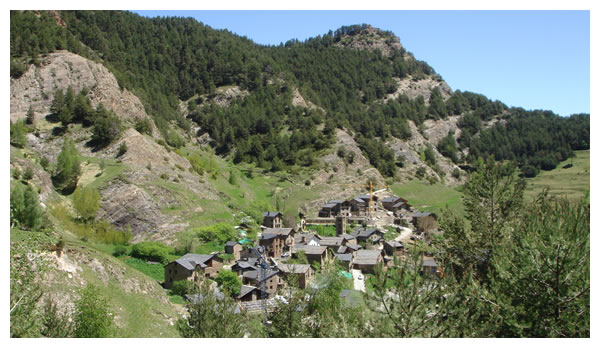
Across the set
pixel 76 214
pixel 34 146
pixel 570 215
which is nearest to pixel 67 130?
pixel 34 146

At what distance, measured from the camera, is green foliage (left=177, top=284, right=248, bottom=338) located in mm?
15273

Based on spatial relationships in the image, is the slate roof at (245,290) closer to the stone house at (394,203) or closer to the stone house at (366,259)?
the stone house at (366,259)

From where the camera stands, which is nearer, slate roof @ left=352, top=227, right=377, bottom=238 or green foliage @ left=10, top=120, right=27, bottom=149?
green foliage @ left=10, top=120, right=27, bottom=149

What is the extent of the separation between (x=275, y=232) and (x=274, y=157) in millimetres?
36599

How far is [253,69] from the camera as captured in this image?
121438mm

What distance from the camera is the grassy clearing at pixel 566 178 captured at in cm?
10362

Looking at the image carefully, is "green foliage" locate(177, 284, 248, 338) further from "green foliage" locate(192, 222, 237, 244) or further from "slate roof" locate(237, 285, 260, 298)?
"green foliage" locate(192, 222, 237, 244)

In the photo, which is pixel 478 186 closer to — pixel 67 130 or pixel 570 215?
pixel 570 215

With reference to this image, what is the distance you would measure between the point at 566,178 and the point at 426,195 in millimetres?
59021

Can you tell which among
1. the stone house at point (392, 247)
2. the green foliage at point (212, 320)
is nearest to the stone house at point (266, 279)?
the green foliage at point (212, 320)

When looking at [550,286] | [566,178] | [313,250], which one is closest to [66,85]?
[313,250]

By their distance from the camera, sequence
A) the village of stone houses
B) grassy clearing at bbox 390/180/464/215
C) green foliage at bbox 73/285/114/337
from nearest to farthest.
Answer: green foliage at bbox 73/285/114/337
the village of stone houses
grassy clearing at bbox 390/180/464/215

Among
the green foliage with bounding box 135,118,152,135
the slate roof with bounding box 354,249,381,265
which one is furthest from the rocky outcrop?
the slate roof with bounding box 354,249,381,265

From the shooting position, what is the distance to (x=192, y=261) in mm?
35531
